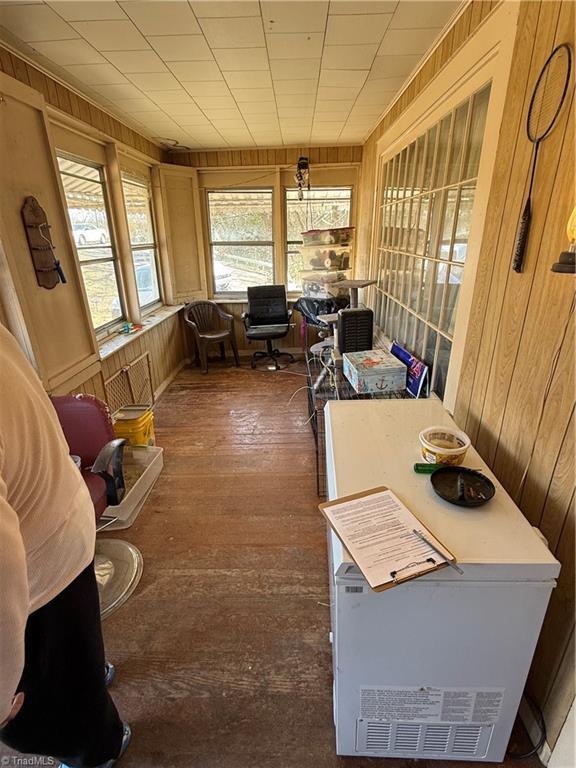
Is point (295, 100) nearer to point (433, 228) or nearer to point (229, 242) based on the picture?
point (433, 228)

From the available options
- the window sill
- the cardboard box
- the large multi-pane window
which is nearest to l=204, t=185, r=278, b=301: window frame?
the window sill

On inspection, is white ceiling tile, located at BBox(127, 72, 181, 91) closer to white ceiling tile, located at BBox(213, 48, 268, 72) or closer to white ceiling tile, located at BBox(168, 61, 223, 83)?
white ceiling tile, located at BBox(168, 61, 223, 83)

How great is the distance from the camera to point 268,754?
1195mm

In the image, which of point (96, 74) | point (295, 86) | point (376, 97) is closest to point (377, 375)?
point (295, 86)

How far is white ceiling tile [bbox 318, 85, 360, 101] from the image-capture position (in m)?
2.57

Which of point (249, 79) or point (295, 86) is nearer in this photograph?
point (249, 79)

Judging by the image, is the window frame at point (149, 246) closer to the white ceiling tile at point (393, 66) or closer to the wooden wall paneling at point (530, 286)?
the white ceiling tile at point (393, 66)

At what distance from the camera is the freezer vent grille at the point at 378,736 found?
1.09m

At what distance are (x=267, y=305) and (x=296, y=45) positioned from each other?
9.91ft

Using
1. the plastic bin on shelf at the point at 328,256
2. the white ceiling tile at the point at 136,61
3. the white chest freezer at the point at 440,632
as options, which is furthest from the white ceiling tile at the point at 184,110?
the white chest freezer at the point at 440,632

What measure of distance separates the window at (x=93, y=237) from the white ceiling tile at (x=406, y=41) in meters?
2.30

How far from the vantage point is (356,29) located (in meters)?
1.81

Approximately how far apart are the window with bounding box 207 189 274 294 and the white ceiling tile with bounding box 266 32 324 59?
279 cm

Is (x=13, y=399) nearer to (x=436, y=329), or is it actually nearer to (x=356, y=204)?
(x=436, y=329)
